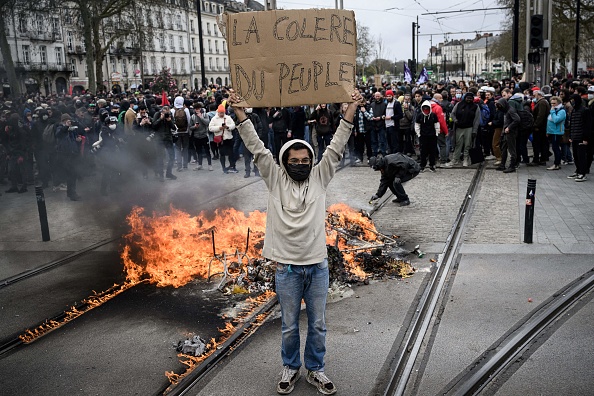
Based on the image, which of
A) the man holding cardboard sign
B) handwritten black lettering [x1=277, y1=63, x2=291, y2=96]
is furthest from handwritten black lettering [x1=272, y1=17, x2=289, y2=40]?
the man holding cardboard sign

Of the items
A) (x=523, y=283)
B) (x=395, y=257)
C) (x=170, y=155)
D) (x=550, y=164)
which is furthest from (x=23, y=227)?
(x=550, y=164)

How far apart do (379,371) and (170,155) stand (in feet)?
36.4

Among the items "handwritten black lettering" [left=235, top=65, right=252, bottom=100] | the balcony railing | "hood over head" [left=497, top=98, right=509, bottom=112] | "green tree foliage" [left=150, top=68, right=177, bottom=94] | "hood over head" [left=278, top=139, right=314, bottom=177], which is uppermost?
the balcony railing

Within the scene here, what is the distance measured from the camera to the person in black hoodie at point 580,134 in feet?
39.8

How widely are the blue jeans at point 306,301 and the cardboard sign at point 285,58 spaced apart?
1.33 meters

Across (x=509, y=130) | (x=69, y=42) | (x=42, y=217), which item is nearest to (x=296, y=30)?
(x=42, y=217)

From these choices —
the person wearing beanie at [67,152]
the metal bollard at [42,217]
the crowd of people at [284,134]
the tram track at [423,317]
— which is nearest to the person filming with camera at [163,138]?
the crowd of people at [284,134]

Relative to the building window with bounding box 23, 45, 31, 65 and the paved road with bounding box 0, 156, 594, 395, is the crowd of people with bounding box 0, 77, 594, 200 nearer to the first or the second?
the paved road with bounding box 0, 156, 594, 395

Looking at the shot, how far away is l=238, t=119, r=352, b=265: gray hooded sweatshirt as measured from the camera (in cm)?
434

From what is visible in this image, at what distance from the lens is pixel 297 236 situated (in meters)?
4.34

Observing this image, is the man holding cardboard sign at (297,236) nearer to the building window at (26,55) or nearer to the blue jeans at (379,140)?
the blue jeans at (379,140)

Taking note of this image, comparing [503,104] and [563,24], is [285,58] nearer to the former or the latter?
[503,104]

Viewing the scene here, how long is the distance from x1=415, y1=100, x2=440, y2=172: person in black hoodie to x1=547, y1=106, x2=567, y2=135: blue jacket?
269cm

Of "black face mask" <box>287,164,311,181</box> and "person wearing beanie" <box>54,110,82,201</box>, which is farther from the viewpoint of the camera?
"person wearing beanie" <box>54,110,82,201</box>
